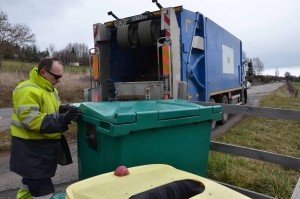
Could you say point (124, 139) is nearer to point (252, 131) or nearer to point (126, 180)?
point (126, 180)

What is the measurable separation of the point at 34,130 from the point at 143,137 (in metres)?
0.88

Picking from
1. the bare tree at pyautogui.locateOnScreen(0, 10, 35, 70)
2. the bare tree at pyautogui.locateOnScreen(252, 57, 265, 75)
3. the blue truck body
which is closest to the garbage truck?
the blue truck body

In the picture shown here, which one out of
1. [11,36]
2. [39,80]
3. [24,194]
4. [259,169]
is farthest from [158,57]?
[11,36]

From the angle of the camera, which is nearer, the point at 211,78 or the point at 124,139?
the point at 124,139

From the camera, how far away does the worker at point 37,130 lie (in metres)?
1.98

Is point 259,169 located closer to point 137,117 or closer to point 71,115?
point 137,117

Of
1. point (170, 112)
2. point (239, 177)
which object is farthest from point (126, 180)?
point (239, 177)

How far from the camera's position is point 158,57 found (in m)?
4.67

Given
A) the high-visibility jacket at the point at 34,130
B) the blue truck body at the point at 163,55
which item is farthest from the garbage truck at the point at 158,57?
the high-visibility jacket at the point at 34,130

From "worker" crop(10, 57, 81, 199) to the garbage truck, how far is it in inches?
112

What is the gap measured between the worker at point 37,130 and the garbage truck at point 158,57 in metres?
2.85

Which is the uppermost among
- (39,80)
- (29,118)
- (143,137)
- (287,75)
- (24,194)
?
(287,75)

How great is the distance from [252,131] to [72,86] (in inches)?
580

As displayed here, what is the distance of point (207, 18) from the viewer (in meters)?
6.25
